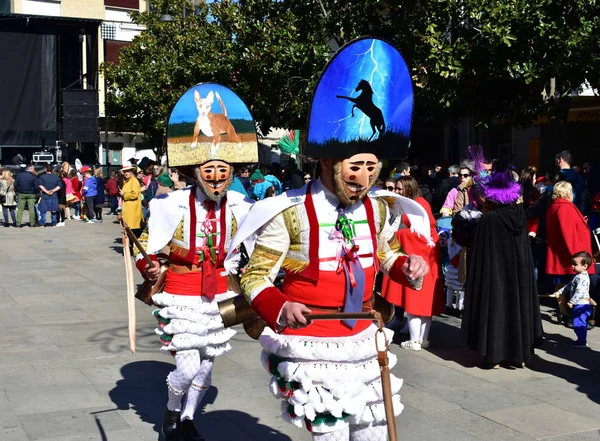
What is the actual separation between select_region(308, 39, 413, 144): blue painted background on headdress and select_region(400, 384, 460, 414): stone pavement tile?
2.81 meters

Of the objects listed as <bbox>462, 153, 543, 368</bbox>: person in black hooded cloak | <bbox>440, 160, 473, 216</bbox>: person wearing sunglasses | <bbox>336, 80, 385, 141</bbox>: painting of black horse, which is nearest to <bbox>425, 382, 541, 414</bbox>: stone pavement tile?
<bbox>462, 153, 543, 368</bbox>: person in black hooded cloak

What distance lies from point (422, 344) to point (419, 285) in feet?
14.0

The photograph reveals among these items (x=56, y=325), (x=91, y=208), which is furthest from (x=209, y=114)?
(x=91, y=208)

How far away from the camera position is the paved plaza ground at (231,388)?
5.70m

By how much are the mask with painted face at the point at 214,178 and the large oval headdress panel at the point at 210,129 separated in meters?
0.07

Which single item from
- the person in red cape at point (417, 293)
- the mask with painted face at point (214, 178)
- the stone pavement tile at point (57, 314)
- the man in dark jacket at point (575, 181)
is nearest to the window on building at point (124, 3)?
the stone pavement tile at point (57, 314)

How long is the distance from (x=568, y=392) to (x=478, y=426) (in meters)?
1.24

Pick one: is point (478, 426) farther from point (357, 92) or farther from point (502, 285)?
point (357, 92)

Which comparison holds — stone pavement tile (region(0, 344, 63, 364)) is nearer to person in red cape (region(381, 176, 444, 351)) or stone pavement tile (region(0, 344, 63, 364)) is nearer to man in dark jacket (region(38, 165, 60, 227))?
person in red cape (region(381, 176, 444, 351))

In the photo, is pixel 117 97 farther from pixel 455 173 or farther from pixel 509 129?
pixel 455 173

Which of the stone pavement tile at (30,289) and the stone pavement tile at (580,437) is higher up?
the stone pavement tile at (30,289)

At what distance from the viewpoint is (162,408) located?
6199mm

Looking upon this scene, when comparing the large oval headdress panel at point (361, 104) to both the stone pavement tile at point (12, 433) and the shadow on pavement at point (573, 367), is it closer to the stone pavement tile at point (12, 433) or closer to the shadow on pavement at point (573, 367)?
the stone pavement tile at point (12, 433)

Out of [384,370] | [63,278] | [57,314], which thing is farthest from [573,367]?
[63,278]
